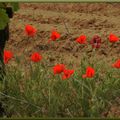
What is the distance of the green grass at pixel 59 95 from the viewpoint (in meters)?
3.16

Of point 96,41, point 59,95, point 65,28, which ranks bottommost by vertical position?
point 65,28

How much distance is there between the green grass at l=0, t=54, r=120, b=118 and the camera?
3.16 metres

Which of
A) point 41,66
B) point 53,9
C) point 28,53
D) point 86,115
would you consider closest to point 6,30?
point 41,66

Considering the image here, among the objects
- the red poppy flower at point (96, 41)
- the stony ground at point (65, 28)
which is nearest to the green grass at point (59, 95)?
the red poppy flower at point (96, 41)

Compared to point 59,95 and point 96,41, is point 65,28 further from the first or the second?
point 59,95

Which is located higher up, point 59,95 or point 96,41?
point 96,41

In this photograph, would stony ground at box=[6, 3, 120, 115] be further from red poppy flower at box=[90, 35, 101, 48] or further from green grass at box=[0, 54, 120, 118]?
green grass at box=[0, 54, 120, 118]

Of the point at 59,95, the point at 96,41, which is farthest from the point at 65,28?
the point at 59,95

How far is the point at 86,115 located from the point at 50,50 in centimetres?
181

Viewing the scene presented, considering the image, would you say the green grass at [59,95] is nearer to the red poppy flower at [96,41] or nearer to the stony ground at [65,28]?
the red poppy flower at [96,41]

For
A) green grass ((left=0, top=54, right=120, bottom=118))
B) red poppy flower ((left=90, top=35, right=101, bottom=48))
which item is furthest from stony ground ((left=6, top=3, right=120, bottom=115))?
green grass ((left=0, top=54, right=120, bottom=118))

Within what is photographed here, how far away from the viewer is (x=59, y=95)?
326 centimetres

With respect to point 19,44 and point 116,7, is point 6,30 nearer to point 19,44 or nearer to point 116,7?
point 19,44

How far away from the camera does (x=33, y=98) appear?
10.6 feet
